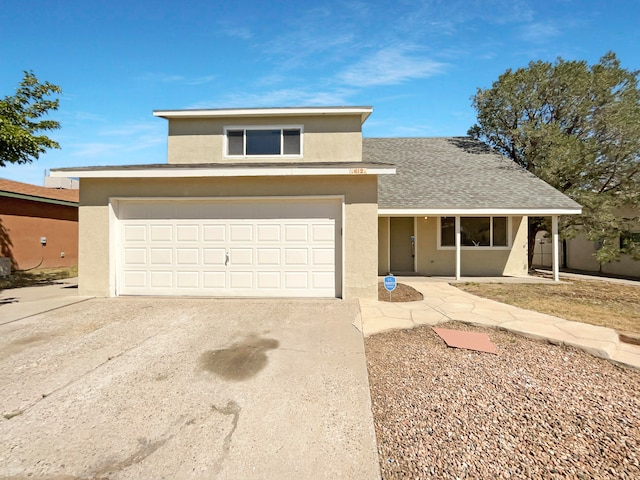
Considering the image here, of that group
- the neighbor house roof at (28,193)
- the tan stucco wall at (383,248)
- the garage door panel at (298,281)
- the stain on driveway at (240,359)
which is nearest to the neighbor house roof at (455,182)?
the tan stucco wall at (383,248)

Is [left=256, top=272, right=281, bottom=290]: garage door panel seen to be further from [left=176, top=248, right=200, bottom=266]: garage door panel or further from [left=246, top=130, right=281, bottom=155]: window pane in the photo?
[left=246, top=130, right=281, bottom=155]: window pane

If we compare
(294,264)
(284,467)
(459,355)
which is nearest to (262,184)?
(294,264)

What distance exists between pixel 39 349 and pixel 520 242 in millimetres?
14596

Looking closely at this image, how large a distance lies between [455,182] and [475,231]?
219cm

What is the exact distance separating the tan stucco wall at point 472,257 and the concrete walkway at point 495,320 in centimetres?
423

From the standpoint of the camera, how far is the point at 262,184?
725cm

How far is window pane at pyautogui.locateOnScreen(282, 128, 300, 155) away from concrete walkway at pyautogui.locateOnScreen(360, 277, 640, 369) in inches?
211

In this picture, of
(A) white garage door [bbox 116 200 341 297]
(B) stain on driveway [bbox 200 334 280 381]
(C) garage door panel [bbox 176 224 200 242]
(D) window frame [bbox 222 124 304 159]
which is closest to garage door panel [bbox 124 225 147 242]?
(A) white garage door [bbox 116 200 341 297]

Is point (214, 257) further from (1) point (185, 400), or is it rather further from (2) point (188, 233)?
(1) point (185, 400)

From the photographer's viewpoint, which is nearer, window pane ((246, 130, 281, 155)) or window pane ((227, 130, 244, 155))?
window pane ((246, 130, 281, 155))

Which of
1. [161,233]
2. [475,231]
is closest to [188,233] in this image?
[161,233]

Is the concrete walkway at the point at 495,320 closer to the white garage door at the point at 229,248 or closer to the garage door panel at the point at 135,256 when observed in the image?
the white garage door at the point at 229,248

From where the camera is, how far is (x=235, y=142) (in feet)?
31.7

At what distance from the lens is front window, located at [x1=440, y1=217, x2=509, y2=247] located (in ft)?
39.0
